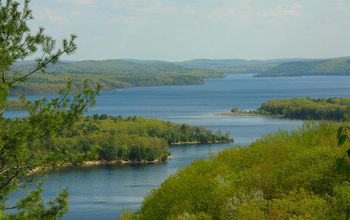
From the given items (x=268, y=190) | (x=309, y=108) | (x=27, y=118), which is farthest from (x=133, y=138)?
(x=27, y=118)

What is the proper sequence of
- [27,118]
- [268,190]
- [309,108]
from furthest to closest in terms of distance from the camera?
[309,108] → [268,190] → [27,118]

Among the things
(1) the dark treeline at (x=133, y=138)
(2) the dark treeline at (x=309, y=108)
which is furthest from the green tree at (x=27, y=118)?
(2) the dark treeline at (x=309, y=108)

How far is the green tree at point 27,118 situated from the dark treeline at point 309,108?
76793mm

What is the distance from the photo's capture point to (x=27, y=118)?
9.90 meters

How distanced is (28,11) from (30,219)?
3.43 m

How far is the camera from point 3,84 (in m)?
8.86

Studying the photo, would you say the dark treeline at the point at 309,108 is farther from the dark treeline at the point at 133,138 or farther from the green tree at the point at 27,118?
the green tree at the point at 27,118

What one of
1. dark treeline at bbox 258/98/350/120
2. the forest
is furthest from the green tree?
dark treeline at bbox 258/98/350/120

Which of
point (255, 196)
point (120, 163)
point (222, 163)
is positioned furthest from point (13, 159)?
point (120, 163)

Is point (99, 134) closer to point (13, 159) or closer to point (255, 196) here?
point (255, 196)

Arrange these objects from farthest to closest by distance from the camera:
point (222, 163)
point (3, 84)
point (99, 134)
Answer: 1. point (99, 134)
2. point (222, 163)
3. point (3, 84)

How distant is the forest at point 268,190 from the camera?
16.1 m

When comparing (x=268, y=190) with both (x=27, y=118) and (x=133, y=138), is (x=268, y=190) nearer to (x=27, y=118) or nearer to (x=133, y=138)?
(x=27, y=118)

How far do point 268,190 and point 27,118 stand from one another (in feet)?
38.4
